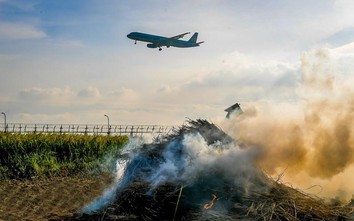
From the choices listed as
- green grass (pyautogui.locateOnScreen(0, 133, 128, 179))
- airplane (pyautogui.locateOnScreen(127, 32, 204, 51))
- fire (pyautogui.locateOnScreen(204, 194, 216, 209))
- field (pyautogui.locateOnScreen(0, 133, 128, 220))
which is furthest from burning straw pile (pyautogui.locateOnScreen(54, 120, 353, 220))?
airplane (pyautogui.locateOnScreen(127, 32, 204, 51))

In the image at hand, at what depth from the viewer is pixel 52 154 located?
31.5m

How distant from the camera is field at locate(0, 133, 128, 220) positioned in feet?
62.3

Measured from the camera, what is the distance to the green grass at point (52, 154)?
89.3ft

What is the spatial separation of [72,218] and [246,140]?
4696mm

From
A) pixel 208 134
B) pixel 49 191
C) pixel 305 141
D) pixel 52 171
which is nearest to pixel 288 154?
pixel 305 141

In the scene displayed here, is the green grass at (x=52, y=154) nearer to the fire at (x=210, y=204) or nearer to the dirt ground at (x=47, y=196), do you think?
the dirt ground at (x=47, y=196)

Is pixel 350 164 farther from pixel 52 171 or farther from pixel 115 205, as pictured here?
pixel 52 171

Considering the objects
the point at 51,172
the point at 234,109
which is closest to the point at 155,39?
the point at 51,172

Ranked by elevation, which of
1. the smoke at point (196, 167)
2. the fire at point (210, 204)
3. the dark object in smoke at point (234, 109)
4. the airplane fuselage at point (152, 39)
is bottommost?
the fire at point (210, 204)

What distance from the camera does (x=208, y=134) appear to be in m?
13.1

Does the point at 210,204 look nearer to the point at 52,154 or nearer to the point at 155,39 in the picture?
the point at 52,154

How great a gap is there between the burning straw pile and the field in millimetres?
4320

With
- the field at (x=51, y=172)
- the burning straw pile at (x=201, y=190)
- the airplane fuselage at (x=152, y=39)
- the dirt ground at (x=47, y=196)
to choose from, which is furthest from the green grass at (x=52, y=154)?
the airplane fuselage at (x=152, y=39)

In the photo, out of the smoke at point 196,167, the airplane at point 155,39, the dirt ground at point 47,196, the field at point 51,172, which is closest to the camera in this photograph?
the smoke at point 196,167
